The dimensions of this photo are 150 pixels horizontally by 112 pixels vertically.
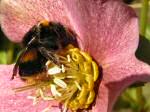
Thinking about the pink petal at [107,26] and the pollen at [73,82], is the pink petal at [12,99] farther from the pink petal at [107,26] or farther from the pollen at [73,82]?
the pink petal at [107,26]

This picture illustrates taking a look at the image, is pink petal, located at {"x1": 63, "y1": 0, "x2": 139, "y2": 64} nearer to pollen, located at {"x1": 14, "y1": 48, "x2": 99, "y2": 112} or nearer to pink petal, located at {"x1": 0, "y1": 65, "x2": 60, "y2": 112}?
pollen, located at {"x1": 14, "y1": 48, "x2": 99, "y2": 112}

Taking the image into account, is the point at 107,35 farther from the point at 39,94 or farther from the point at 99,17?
the point at 39,94

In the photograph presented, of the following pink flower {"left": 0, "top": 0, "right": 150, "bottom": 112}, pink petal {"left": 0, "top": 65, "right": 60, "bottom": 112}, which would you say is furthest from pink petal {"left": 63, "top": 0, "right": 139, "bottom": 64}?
pink petal {"left": 0, "top": 65, "right": 60, "bottom": 112}

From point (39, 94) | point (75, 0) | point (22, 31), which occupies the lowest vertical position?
point (39, 94)

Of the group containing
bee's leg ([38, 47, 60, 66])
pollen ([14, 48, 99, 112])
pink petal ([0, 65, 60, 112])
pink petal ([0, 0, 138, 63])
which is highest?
pink petal ([0, 0, 138, 63])

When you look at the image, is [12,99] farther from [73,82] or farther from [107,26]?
[107,26]

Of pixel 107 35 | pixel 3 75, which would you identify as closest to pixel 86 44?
pixel 107 35

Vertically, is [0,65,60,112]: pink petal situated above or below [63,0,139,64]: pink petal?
below

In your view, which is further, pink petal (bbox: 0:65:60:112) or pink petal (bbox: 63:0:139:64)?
pink petal (bbox: 0:65:60:112)
